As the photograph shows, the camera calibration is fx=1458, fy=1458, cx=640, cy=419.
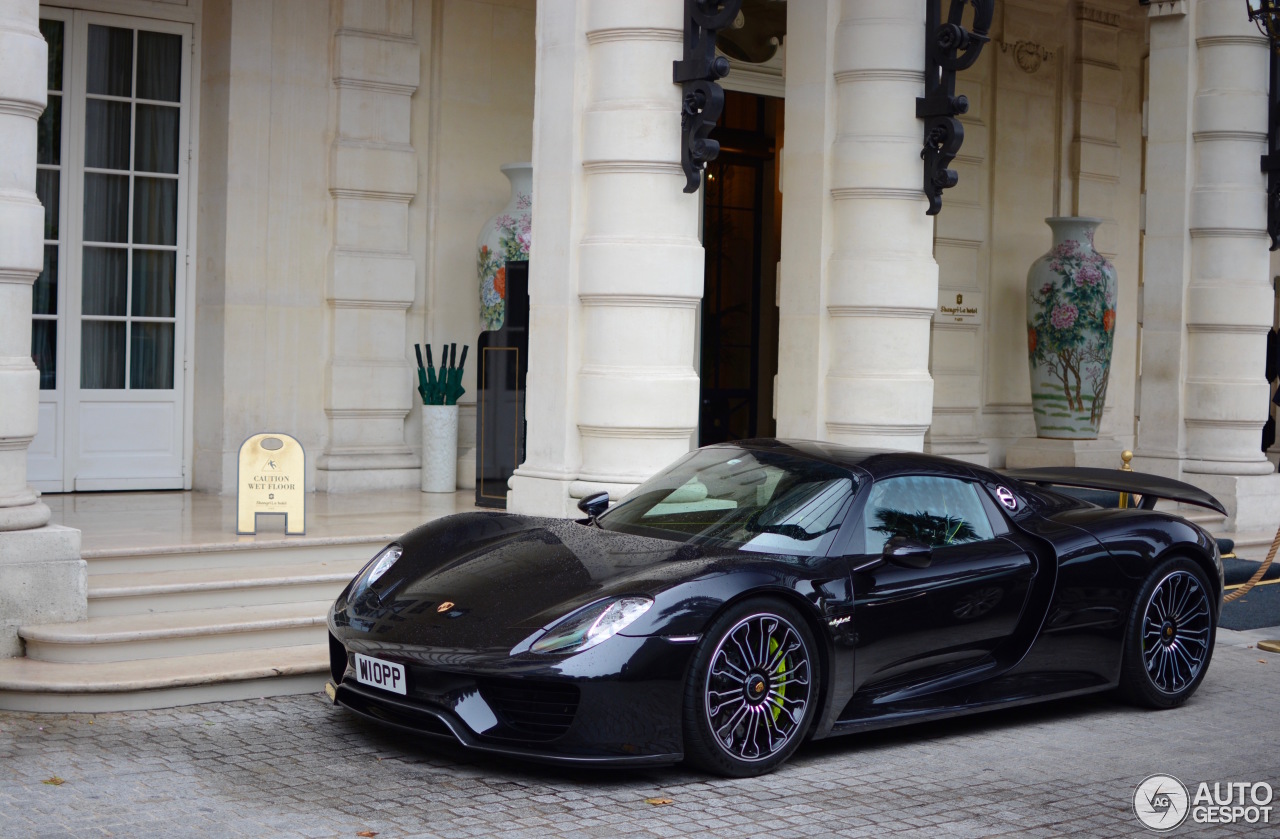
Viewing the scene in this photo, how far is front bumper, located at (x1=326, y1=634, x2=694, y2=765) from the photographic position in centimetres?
497

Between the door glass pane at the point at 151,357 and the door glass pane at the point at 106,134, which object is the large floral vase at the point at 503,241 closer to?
the door glass pane at the point at 151,357

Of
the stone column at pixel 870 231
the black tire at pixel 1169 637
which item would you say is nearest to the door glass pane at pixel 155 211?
the stone column at pixel 870 231

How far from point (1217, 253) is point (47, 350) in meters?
9.23

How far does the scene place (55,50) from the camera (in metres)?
10.3

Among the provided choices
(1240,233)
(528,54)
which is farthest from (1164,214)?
(528,54)

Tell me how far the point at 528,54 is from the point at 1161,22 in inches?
209

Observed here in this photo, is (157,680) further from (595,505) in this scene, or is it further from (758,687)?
(758,687)

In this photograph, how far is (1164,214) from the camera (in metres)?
12.4

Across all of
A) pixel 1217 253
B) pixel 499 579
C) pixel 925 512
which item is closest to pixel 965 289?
pixel 1217 253

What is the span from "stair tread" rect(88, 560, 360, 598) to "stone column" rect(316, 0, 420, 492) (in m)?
3.17

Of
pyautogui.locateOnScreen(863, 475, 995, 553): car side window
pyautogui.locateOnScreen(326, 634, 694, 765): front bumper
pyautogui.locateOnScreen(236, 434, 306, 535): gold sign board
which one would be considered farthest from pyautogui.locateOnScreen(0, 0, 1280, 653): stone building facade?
pyautogui.locateOnScreen(326, 634, 694, 765): front bumper

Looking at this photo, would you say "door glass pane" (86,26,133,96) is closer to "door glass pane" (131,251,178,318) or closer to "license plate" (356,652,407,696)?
"door glass pane" (131,251,178,318)

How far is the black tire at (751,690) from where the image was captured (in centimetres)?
514

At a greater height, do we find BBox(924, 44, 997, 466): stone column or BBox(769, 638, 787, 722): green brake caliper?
BBox(924, 44, 997, 466): stone column
